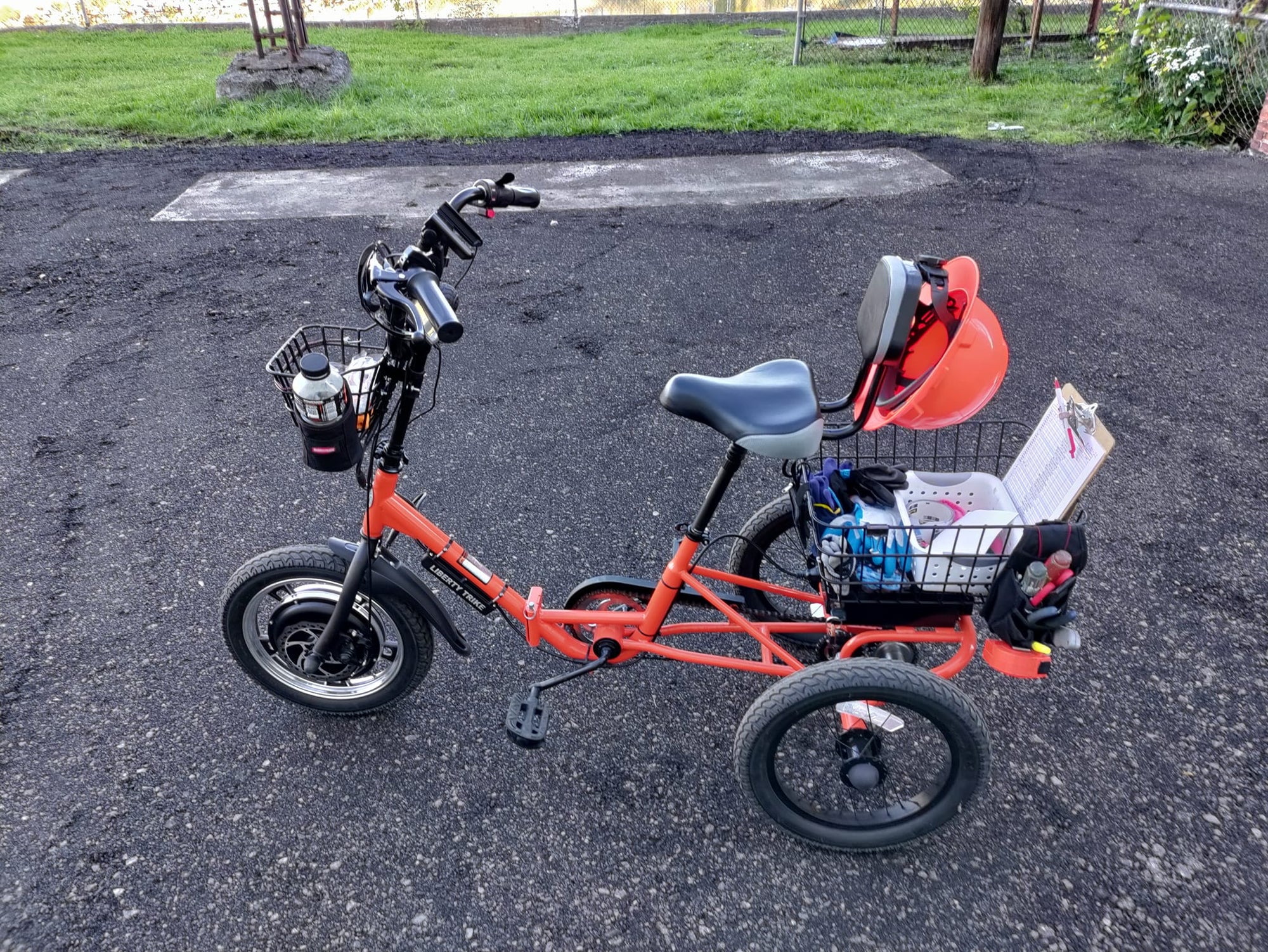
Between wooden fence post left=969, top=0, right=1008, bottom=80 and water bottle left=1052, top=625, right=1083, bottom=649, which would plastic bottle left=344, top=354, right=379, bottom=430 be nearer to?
water bottle left=1052, top=625, right=1083, bottom=649

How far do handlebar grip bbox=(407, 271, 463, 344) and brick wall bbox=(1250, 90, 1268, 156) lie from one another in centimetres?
857

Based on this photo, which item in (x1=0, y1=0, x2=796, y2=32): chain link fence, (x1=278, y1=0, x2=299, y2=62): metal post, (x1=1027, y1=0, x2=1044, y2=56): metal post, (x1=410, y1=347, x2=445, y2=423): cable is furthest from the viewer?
(x1=0, y1=0, x2=796, y2=32): chain link fence

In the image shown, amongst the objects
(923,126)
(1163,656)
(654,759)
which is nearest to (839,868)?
(654,759)

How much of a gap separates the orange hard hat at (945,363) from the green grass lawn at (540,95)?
288 inches

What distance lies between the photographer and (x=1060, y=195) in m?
6.84

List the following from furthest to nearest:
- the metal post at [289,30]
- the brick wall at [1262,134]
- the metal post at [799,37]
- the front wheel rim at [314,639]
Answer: the metal post at [799,37], the metal post at [289,30], the brick wall at [1262,134], the front wheel rim at [314,639]

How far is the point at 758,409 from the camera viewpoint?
2.04m

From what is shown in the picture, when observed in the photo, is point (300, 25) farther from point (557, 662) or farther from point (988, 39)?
point (557, 662)

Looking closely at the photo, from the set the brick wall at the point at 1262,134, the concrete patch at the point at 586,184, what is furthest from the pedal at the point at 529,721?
the brick wall at the point at 1262,134

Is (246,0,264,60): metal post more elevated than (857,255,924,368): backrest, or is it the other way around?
(246,0,264,60): metal post

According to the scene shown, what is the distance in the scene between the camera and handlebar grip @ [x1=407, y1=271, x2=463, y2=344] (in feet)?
5.62

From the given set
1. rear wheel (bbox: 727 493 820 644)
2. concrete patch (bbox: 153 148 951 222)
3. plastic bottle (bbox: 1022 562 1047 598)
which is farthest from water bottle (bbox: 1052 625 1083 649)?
concrete patch (bbox: 153 148 951 222)

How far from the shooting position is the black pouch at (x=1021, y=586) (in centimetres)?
199

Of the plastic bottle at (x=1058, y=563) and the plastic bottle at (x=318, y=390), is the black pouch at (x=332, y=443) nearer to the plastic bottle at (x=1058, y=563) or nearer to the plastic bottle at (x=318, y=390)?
the plastic bottle at (x=318, y=390)
